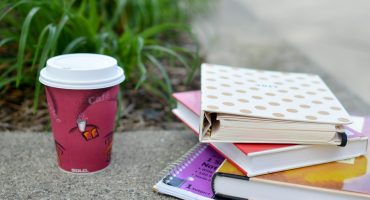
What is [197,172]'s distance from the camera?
1.30 meters

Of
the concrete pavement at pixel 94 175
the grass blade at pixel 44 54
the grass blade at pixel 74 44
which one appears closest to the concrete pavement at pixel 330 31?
the concrete pavement at pixel 94 175

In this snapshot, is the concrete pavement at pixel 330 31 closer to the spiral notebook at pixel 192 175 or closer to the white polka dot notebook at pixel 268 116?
the white polka dot notebook at pixel 268 116

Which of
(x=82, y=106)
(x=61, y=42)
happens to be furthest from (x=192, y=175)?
(x=61, y=42)

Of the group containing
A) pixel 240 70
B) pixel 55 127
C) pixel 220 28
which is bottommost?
pixel 220 28

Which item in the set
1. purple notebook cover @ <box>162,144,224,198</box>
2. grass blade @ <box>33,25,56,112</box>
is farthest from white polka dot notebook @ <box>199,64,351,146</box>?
grass blade @ <box>33,25,56,112</box>

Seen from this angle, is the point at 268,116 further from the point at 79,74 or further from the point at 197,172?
the point at 79,74

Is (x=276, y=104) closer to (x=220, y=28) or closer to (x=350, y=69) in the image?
(x=350, y=69)

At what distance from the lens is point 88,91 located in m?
1.26

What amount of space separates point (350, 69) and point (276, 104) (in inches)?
59.7

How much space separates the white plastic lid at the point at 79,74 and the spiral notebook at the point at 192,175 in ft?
0.88

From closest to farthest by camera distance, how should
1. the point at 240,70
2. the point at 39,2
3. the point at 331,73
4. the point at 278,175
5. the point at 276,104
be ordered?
the point at 278,175 → the point at 276,104 → the point at 240,70 → the point at 39,2 → the point at 331,73

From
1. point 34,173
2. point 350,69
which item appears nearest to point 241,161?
point 34,173

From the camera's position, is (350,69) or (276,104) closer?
(276,104)

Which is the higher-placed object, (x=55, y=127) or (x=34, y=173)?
(x=55, y=127)
